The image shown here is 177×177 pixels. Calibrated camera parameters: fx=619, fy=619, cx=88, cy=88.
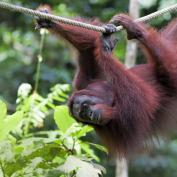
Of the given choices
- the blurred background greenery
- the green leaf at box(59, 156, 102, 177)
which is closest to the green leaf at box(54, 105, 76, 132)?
the green leaf at box(59, 156, 102, 177)

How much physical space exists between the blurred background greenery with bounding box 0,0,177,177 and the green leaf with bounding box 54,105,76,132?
3.40 meters

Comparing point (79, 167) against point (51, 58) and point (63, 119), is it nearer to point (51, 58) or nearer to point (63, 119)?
point (63, 119)

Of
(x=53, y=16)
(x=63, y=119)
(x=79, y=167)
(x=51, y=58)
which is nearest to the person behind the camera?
(x=79, y=167)

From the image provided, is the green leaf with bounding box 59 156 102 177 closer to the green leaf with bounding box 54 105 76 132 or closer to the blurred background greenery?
the green leaf with bounding box 54 105 76 132

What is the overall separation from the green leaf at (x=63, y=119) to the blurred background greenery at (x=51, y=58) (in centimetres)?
340

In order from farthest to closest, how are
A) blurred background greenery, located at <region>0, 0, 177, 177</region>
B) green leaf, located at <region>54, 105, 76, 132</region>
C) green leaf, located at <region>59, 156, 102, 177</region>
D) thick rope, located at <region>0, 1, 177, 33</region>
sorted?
blurred background greenery, located at <region>0, 0, 177, 177</region>
green leaf, located at <region>54, 105, 76, 132</region>
thick rope, located at <region>0, 1, 177, 33</region>
green leaf, located at <region>59, 156, 102, 177</region>

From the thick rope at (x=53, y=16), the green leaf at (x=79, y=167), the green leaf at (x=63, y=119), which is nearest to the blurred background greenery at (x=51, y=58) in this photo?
the green leaf at (x=63, y=119)

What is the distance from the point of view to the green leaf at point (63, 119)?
4.06 metres

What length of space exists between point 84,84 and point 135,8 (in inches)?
58.8

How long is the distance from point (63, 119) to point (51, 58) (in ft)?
14.7

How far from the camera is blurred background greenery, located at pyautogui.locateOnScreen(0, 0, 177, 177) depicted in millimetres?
7797

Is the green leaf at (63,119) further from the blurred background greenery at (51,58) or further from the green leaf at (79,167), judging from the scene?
the blurred background greenery at (51,58)

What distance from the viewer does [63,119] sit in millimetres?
4113

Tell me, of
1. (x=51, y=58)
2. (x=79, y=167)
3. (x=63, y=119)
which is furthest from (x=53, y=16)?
(x=51, y=58)
